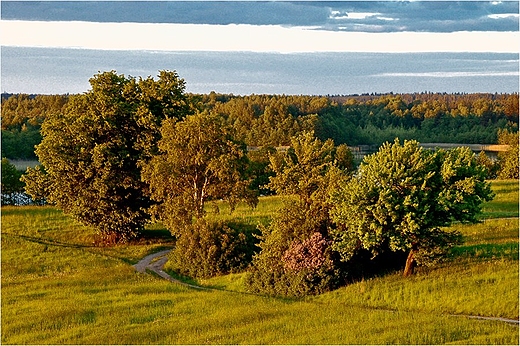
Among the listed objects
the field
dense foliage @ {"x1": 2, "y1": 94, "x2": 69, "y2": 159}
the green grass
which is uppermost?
dense foliage @ {"x1": 2, "y1": 94, "x2": 69, "y2": 159}

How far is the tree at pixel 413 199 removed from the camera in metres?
29.9

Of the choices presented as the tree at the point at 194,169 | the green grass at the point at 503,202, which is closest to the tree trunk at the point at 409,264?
the tree at the point at 194,169

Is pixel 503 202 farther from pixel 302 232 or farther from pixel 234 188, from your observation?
pixel 302 232

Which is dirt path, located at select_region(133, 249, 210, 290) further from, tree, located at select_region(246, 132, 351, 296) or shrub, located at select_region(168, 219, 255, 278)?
tree, located at select_region(246, 132, 351, 296)

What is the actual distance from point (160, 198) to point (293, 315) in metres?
20.0

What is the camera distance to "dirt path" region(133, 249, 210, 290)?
38.7m

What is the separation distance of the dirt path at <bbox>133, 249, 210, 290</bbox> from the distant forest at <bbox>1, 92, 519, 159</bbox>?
82.3m

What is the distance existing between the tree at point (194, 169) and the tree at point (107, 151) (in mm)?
3557

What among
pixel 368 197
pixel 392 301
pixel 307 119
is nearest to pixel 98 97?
pixel 368 197

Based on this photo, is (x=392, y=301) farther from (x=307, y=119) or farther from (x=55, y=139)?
(x=307, y=119)

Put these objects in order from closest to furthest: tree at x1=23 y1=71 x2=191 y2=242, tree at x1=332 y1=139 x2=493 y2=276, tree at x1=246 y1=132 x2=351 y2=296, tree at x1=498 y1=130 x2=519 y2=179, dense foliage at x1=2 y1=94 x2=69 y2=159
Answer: tree at x1=332 y1=139 x2=493 y2=276 < tree at x1=246 y1=132 x2=351 y2=296 < tree at x1=23 y1=71 x2=191 y2=242 < tree at x1=498 y1=130 x2=519 y2=179 < dense foliage at x1=2 y1=94 x2=69 y2=159

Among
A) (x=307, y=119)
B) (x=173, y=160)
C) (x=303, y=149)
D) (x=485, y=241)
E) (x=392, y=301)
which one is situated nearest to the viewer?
(x=392, y=301)

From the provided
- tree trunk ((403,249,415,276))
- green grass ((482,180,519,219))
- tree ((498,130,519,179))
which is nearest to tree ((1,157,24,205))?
green grass ((482,180,519,219))

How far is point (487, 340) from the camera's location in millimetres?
21328
